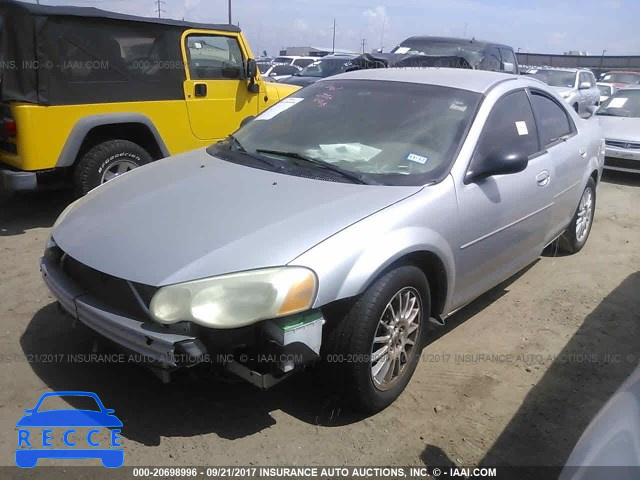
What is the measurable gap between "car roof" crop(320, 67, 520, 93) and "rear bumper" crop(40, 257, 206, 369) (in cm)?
234

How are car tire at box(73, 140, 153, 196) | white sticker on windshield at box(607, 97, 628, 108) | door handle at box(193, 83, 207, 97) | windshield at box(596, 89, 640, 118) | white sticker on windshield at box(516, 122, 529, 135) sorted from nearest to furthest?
white sticker on windshield at box(516, 122, 529, 135)
car tire at box(73, 140, 153, 196)
door handle at box(193, 83, 207, 97)
windshield at box(596, 89, 640, 118)
white sticker on windshield at box(607, 97, 628, 108)

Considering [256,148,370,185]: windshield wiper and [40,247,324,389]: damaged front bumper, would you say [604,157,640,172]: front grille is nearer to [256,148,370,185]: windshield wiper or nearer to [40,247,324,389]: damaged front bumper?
[256,148,370,185]: windshield wiper

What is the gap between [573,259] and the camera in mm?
5152

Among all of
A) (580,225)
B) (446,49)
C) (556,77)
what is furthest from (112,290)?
(556,77)

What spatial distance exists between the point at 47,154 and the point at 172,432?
3458mm

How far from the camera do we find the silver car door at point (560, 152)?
13.4ft

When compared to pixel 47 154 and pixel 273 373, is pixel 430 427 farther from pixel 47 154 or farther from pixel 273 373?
pixel 47 154

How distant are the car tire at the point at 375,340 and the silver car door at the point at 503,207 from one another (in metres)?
0.41

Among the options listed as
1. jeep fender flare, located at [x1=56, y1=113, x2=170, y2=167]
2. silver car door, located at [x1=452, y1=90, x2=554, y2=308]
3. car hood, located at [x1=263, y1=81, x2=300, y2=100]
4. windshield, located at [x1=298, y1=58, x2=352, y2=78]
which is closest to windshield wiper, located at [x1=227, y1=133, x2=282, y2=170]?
silver car door, located at [x1=452, y1=90, x2=554, y2=308]

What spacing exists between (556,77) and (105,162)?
12.4 metres

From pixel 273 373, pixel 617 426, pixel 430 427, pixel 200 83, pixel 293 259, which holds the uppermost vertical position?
pixel 200 83

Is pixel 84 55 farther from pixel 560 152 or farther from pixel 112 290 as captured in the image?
pixel 560 152

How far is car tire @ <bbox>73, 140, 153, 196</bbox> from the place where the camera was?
5.32m

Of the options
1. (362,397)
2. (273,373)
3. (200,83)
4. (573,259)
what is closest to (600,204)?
(573,259)
